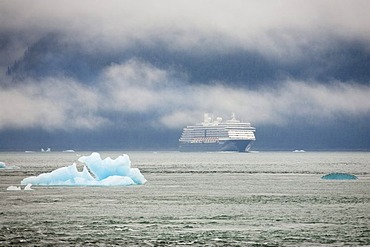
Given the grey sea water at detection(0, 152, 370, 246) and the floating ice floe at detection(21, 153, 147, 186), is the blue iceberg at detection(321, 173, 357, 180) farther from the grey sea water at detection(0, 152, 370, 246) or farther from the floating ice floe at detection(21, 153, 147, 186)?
the floating ice floe at detection(21, 153, 147, 186)

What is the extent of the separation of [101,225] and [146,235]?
17.3 ft

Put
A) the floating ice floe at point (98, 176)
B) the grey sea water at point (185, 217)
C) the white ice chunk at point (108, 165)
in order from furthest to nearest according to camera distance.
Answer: the floating ice floe at point (98, 176) → the white ice chunk at point (108, 165) → the grey sea water at point (185, 217)

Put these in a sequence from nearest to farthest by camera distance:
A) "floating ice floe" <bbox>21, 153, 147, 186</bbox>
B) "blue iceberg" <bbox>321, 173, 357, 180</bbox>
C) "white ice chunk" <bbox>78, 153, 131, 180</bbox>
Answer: "white ice chunk" <bbox>78, 153, 131, 180</bbox>, "floating ice floe" <bbox>21, 153, 147, 186</bbox>, "blue iceberg" <bbox>321, 173, 357, 180</bbox>

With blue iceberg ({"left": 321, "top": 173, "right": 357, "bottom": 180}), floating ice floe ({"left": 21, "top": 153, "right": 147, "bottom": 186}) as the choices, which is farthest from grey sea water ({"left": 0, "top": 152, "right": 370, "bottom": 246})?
blue iceberg ({"left": 321, "top": 173, "right": 357, "bottom": 180})

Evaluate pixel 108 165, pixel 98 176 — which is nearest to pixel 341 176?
pixel 98 176

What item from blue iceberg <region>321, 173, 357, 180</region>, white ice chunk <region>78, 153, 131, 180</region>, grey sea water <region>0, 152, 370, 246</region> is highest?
white ice chunk <region>78, 153, 131, 180</region>

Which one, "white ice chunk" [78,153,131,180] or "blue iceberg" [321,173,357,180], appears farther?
"blue iceberg" [321,173,357,180]

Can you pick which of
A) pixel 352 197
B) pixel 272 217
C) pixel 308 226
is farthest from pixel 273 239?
pixel 352 197

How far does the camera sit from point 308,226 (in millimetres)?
46406

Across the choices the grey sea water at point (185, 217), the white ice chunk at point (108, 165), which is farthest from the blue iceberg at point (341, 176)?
the white ice chunk at point (108, 165)

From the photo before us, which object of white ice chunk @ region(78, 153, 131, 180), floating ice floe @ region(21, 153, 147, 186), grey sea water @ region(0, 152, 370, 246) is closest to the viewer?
grey sea water @ region(0, 152, 370, 246)

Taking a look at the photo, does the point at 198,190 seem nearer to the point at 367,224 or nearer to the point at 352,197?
the point at 352,197

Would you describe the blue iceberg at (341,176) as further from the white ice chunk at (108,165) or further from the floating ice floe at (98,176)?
the white ice chunk at (108,165)

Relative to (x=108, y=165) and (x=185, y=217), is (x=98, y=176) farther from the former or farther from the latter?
(x=185, y=217)
